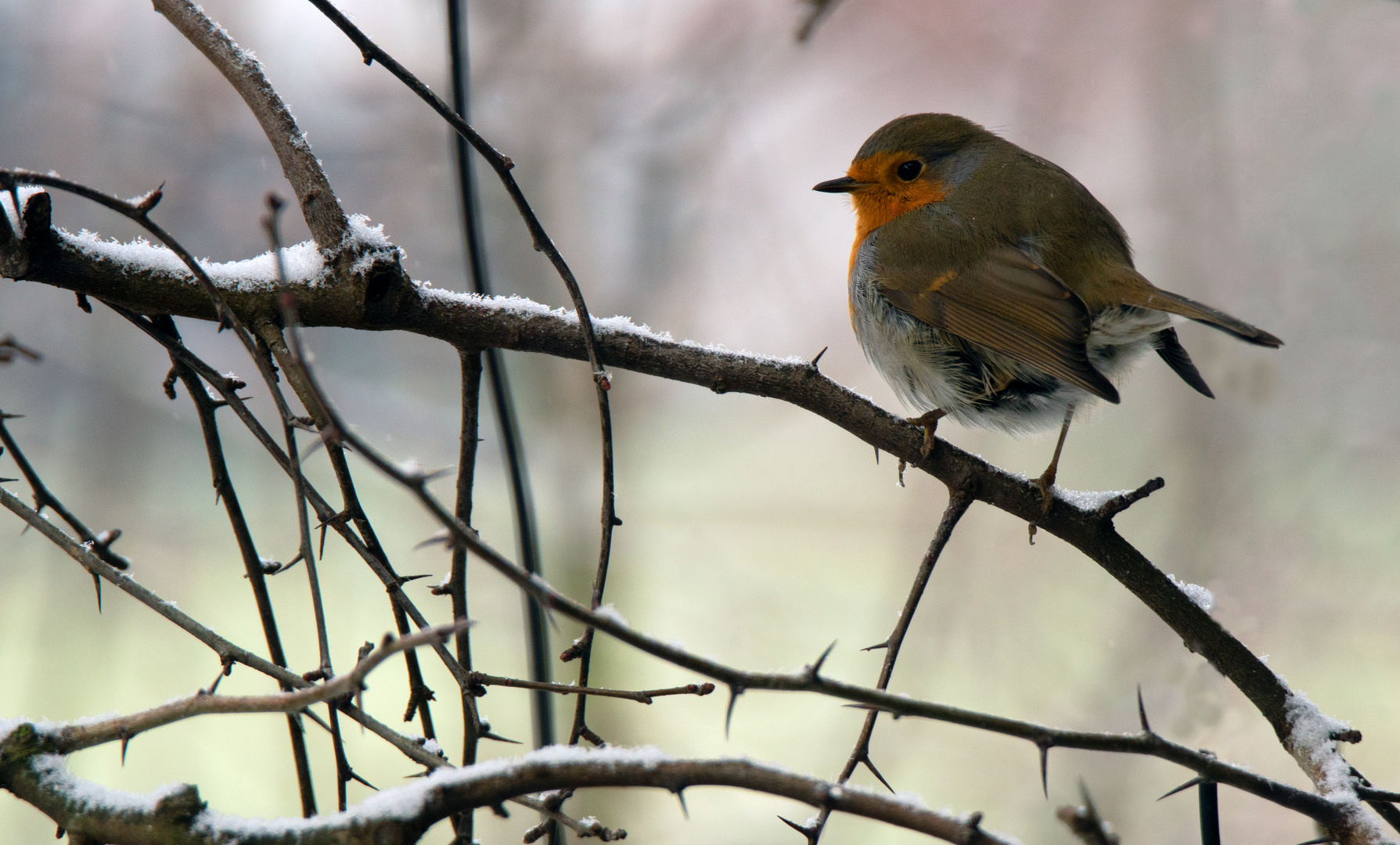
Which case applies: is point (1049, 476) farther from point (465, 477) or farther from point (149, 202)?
point (149, 202)

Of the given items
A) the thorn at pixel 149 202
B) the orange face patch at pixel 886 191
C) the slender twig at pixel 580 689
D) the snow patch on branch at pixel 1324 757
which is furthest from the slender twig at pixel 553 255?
the orange face patch at pixel 886 191

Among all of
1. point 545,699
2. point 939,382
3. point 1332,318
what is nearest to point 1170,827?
point 1332,318

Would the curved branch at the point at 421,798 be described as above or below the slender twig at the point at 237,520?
below

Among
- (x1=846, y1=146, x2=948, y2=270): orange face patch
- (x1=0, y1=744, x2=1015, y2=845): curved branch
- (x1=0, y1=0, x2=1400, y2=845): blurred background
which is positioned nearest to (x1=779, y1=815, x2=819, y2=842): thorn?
(x1=0, y1=744, x2=1015, y2=845): curved branch

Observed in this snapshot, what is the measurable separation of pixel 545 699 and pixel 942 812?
1090mm

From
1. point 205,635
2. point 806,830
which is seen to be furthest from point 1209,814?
point 205,635

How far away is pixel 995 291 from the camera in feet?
7.33

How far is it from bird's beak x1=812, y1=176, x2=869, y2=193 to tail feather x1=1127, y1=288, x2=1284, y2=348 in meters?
Answer: 0.87

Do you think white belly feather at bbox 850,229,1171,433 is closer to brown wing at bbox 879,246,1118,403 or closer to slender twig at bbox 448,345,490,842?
brown wing at bbox 879,246,1118,403

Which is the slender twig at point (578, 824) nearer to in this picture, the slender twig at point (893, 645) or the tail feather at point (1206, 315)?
the slender twig at point (893, 645)

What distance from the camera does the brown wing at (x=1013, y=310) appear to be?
201 cm

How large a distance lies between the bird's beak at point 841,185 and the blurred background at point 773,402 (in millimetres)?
1626

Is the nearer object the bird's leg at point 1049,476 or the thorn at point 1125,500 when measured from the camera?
the thorn at point 1125,500

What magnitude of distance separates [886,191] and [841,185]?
0.13 meters
